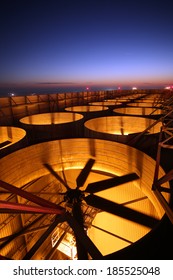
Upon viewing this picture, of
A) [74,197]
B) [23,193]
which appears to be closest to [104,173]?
[74,197]

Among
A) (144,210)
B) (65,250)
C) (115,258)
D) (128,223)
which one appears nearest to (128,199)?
(144,210)

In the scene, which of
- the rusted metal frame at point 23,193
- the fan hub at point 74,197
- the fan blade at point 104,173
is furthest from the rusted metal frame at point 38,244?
the fan blade at point 104,173

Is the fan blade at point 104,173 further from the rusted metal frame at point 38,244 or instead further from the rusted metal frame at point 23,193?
the rusted metal frame at point 23,193

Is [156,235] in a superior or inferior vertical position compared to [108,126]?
inferior

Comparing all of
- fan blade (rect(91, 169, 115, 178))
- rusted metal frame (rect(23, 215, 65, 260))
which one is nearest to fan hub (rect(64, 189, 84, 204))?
rusted metal frame (rect(23, 215, 65, 260))

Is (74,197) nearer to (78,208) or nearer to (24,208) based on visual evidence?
(78,208)

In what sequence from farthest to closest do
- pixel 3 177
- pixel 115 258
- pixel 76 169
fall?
1. pixel 76 169
2. pixel 3 177
3. pixel 115 258

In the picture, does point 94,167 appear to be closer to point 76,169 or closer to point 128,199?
point 76,169

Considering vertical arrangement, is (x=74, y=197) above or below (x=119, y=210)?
above
